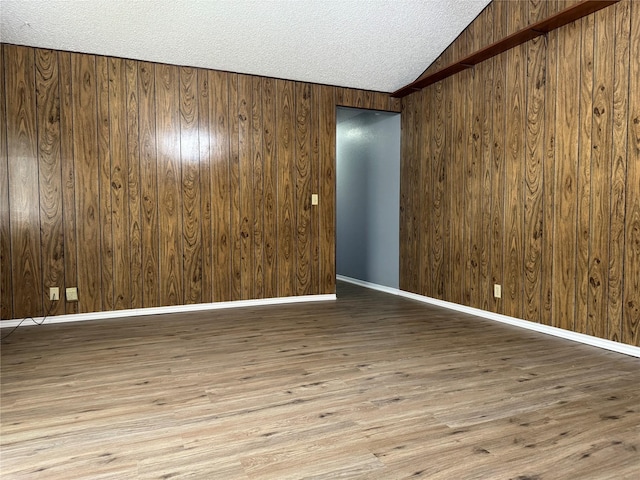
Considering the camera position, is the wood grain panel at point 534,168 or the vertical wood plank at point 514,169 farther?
the vertical wood plank at point 514,169

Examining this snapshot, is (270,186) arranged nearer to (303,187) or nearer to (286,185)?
(286,185)

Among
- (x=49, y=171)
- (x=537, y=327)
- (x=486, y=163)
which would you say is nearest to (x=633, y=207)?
(x=537, y=327)

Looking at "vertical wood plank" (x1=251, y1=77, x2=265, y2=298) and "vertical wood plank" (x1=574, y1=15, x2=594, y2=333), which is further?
"vertical wood plank" (x1=251, y1=77, x2=265, y2=298)

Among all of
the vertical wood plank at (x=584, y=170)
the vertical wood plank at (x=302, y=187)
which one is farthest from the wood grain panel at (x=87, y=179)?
the vertical wood plank at (x=584, y=170)

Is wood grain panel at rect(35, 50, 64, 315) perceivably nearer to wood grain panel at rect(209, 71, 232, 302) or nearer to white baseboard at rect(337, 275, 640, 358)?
wood grain panel at rect(209, 71, 232, 302)

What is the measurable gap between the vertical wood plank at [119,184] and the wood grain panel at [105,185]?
0.09 ft

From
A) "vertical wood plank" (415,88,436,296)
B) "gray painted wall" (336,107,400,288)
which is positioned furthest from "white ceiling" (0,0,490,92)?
"gray painted wall" (336,107,400,288)

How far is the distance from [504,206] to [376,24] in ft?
6.89

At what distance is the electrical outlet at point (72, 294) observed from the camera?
403 cm

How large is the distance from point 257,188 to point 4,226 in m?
2.33

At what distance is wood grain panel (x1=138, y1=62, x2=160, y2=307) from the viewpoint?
426 cm

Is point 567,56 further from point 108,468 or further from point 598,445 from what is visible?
point 108,468

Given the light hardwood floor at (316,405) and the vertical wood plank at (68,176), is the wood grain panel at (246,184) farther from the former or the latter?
the vertical wood plank at (68,176)

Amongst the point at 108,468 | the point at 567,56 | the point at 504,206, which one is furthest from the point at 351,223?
the point at 108,468
